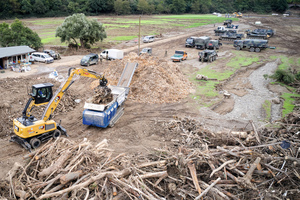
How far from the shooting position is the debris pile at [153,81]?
21641 mm

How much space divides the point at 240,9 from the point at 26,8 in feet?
333

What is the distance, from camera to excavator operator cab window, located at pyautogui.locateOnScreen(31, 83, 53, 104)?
42.8 ft

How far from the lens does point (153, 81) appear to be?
2223 centimetres

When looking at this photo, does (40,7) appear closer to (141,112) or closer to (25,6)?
(25,6)

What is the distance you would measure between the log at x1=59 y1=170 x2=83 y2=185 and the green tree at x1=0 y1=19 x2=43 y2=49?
1282 inches

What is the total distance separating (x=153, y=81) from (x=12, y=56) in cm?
1969

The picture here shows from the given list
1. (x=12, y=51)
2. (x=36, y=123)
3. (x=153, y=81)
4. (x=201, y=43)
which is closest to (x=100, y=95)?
(x=36, y=123)

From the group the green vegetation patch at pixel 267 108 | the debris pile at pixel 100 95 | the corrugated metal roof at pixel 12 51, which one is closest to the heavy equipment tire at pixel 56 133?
the debris pile at pixel 100 95

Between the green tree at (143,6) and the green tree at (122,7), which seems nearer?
the green tree at (122,7)

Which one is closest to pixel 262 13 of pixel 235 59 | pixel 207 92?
pixel 235 59

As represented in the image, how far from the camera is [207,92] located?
77.5 ft

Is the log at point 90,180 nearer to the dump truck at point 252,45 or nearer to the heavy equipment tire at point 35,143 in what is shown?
the heavy equipment tire at point 35,143

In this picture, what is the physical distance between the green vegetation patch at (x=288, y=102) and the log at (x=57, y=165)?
659 inches

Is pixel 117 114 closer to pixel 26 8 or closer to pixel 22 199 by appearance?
pixel 22 199
